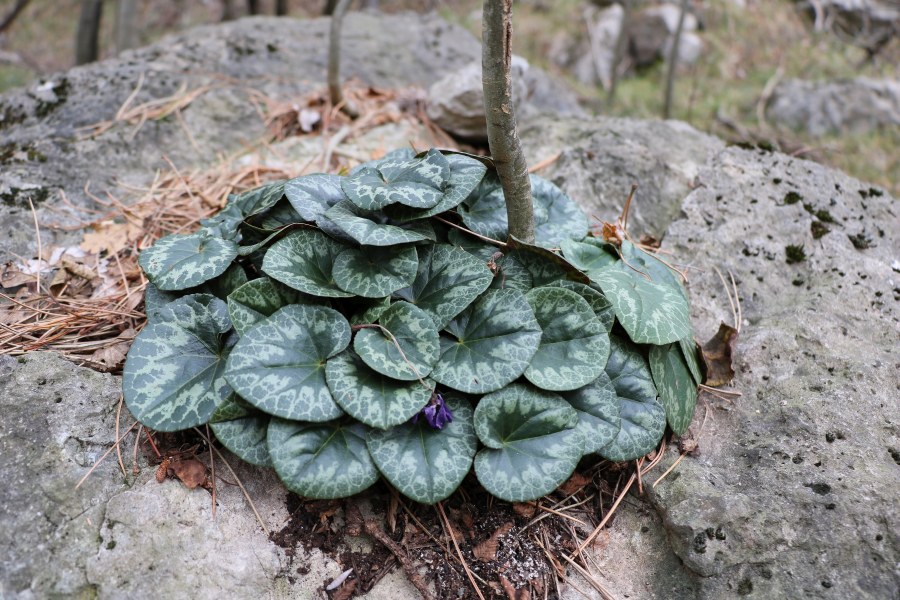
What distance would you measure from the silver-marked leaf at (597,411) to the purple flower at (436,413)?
0.41 m

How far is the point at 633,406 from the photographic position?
80.7 inches

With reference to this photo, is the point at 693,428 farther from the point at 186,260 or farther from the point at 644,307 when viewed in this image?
the point at 186,260

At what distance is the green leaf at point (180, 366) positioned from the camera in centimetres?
185

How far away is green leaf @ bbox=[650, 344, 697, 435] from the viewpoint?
208cm

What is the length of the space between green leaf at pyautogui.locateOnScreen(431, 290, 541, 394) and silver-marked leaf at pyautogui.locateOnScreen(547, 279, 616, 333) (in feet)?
0.68

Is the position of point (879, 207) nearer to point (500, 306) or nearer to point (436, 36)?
point (500, 306)

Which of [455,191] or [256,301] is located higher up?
[455,191]

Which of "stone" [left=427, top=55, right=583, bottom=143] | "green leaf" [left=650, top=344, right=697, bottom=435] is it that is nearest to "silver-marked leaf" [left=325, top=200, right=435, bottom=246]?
"green leaf" [left=650, top=344, right=697, bottom=435]

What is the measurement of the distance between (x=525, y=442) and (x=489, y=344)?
328 millimetres

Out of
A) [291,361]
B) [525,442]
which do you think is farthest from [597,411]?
[291,361]

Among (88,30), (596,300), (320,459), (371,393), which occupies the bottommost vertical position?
(88,30)

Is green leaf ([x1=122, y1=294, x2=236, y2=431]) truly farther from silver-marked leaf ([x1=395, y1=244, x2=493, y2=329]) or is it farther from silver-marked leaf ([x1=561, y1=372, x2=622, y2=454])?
silver-marked leaf ([x1=561, y1=372, x2=622, y2=454])

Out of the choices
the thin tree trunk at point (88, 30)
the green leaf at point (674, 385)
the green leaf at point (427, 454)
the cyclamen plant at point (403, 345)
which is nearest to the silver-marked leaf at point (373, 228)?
the cyclamen plant at point (403, 345)

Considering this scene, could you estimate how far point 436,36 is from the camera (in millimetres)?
4711
